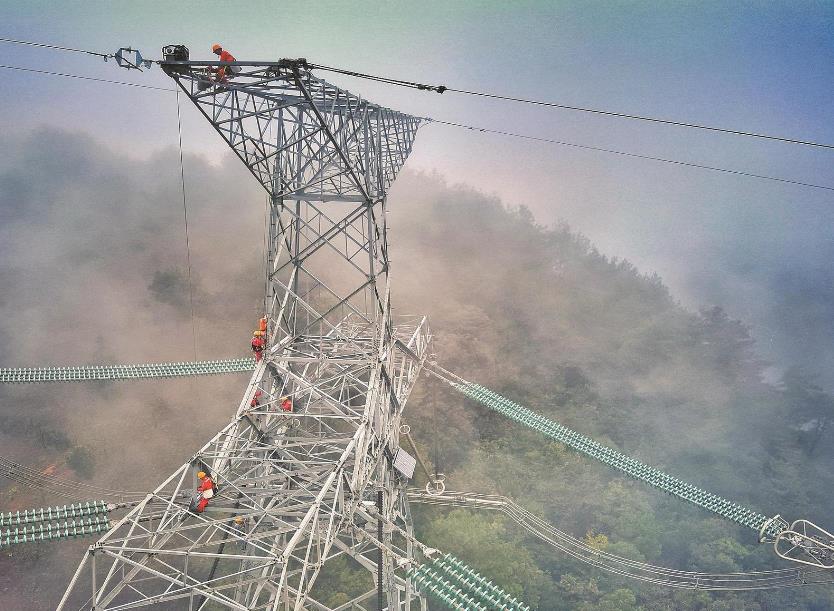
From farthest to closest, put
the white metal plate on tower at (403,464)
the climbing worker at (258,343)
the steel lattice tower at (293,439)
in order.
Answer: the white metal plate on tower at (403,464) → the climbing worker at (258,343) → the steel lattice tower at (293,439)

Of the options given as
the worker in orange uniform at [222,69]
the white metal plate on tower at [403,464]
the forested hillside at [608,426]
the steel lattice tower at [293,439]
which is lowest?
the forested hillside at [608,426]

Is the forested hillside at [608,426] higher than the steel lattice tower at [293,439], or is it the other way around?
the steel lattice tower at [293,439]

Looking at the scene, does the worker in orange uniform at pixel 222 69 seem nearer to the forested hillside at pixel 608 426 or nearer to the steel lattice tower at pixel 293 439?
the steel lattice tower at pixel 293 439

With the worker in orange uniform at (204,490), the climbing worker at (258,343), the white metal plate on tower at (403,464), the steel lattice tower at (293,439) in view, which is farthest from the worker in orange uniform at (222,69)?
the white metal plate on tower at (403,464)

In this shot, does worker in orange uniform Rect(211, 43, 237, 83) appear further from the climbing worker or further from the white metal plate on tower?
the white metal plate on tower

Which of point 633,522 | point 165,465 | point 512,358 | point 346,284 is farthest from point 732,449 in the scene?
point 165,465

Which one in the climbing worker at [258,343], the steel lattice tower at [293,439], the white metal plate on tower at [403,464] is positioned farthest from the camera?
the white metal plate on tower at [403,464]

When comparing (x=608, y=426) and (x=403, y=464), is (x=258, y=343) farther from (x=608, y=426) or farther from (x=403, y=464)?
(x=608, y=426)

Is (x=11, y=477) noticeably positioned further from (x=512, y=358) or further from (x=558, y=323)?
(x=558, y=323)

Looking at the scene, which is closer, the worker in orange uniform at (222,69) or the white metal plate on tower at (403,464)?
the worker in orange uniform at (222,69)
